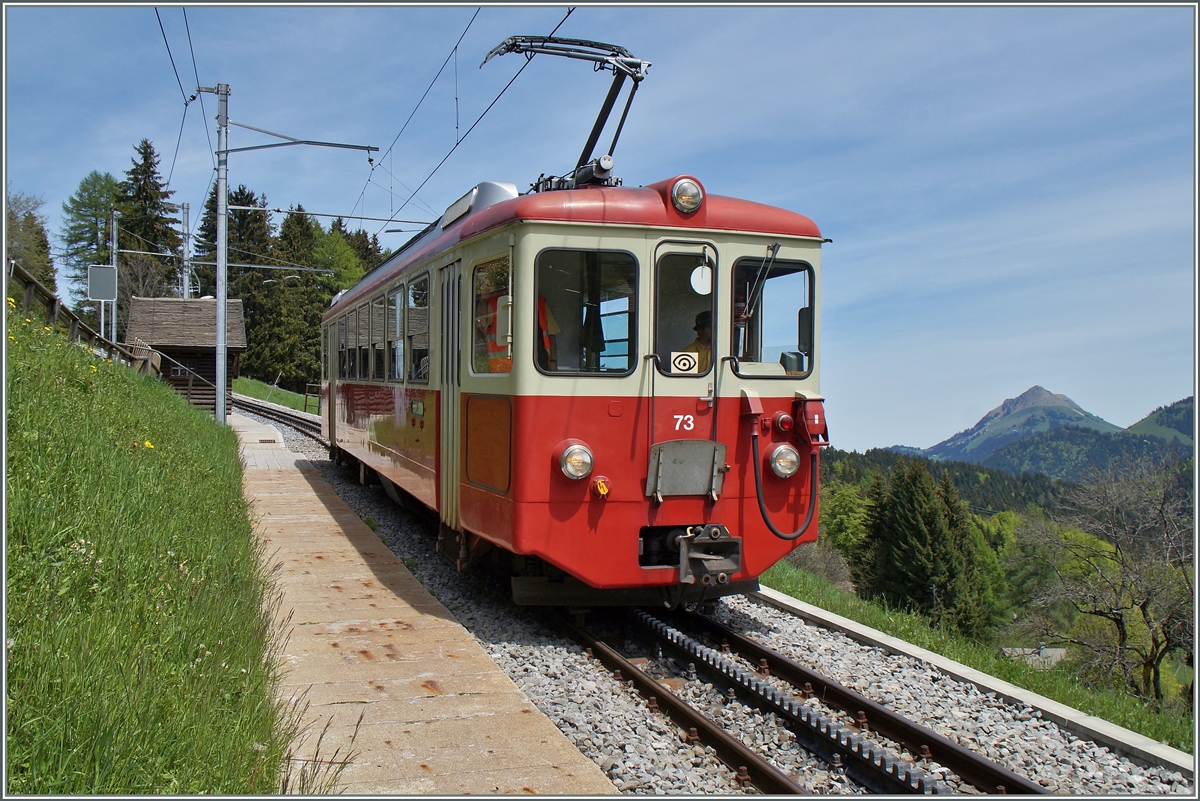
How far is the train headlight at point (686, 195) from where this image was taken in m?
A: 6.49

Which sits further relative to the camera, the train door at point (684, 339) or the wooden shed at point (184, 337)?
the wooden shed at point (184, 337)

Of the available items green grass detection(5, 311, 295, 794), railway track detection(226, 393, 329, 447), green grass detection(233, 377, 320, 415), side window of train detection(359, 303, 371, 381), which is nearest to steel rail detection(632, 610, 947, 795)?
green grass detection(5, 311, 295, 794)

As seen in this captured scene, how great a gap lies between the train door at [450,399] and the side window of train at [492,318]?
0.31 metres

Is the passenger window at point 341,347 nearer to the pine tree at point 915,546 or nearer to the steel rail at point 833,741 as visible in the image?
the steel rail at point 833,741

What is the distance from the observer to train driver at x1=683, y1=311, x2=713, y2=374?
653 cm

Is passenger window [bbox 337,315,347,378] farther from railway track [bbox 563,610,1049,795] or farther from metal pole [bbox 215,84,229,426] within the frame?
railway track [bbox 563,610,1049,795]

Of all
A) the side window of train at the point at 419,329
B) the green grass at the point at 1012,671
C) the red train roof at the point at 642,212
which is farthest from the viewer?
the side window of train at the point at 419,329

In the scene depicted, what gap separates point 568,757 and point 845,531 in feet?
275

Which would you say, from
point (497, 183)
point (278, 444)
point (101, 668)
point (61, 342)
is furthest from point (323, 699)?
point (278, 444)

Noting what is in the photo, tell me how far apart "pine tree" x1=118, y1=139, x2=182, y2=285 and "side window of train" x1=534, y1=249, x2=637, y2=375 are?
69.4 meters

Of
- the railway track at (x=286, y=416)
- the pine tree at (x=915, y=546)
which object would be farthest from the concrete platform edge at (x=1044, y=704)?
the pine tree at (x=915, y=546)


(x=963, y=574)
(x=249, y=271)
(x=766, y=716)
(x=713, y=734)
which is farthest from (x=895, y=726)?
(x=249, y=271)

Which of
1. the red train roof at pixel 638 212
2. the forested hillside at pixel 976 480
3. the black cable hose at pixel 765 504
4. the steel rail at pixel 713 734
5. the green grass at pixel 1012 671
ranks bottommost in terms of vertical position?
the forested hillside at pixel 976 480

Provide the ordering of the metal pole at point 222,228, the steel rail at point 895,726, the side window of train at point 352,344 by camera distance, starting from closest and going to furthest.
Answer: the steel rail at point 895,726
the side window of train at point 352,344
the metal pole at point 222,228
